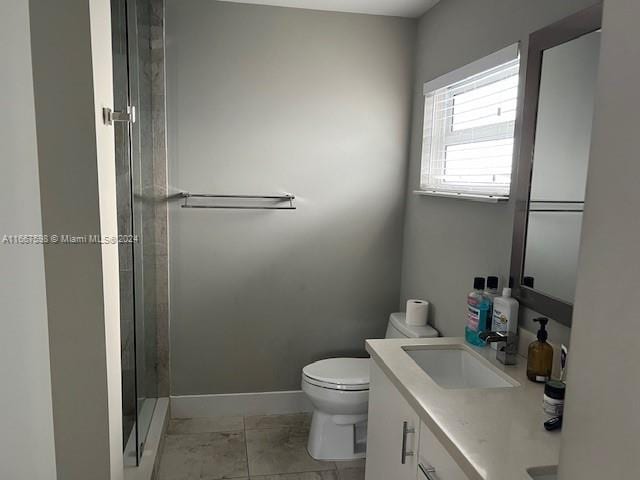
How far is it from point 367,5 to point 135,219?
166cm

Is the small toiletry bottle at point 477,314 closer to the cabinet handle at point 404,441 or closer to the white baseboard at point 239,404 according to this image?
the cabinet handle at point 404,441

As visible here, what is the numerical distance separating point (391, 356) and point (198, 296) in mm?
1461

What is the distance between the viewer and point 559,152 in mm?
1687

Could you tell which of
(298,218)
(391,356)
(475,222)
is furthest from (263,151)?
(391,356)

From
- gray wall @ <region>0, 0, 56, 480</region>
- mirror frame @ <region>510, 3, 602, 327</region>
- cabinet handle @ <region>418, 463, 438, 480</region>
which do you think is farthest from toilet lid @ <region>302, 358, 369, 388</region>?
gray wall @ <region>0, 0, 56, 480</region>

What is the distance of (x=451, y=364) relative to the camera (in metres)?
2.01

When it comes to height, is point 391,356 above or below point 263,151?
below

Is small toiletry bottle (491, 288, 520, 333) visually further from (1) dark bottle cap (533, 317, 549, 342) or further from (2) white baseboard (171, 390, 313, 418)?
(2) white baseboard (171, 390, 313, 418)

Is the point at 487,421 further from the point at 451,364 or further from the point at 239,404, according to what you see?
the point at 239,404

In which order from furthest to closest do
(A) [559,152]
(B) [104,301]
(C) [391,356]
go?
(C) [391,356] < (A) [559,152] < (B) [104,301]

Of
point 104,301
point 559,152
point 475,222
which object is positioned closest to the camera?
point 104,301

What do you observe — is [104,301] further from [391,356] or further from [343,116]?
[343,116]

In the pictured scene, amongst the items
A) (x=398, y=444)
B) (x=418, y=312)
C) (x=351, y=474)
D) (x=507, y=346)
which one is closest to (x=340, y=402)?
(x=351, y=474)

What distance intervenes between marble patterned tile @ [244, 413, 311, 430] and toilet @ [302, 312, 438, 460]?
0.28 metres
